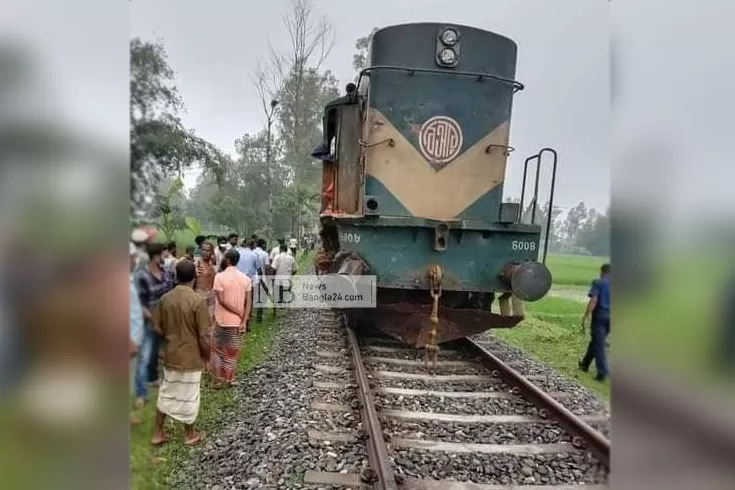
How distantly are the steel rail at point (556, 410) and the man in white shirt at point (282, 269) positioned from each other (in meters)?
2.59

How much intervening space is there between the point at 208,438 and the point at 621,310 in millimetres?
3033

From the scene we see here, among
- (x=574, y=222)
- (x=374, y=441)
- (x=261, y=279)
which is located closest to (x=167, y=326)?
(x=574, y=222)

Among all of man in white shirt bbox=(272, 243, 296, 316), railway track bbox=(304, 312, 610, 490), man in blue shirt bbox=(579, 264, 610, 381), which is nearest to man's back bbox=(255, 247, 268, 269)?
man in white shirt bbox=(272, 243, 296, 316)

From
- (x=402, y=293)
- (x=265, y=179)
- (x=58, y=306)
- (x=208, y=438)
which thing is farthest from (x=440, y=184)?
(x=58, y=306)

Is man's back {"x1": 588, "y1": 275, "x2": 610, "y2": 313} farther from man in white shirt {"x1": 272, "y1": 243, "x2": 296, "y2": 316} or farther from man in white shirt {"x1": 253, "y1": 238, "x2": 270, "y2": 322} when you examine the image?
man in white shirt {"x1": 272, "y1": 243, "x2": 296, "y2": 316}

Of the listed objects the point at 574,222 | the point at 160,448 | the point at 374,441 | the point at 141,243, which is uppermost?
the point at 574,222

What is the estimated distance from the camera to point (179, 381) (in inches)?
72.2

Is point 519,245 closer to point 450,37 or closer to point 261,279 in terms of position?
point 450,37

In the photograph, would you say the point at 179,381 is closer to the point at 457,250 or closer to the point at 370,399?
the point at 370,399

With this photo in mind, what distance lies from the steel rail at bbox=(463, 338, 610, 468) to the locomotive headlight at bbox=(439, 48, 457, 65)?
3.29 metres

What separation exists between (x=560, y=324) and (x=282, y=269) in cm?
378

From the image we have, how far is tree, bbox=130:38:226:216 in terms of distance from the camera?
5.02 feet

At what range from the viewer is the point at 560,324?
598 cm

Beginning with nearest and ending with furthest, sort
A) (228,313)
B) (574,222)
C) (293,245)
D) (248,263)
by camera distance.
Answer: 1. (574,222)
2. (228,313)
3. (248,263)
4. (293,245)
